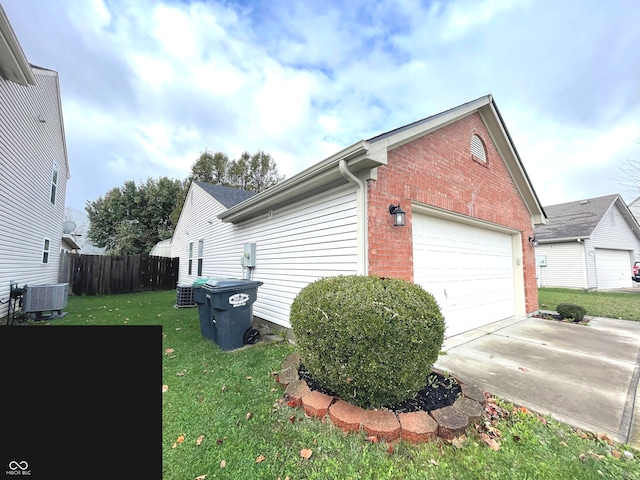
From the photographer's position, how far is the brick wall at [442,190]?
4.21 meters

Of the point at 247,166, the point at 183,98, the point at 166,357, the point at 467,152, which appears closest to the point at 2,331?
the point at 166,357

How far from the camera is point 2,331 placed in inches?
28.7

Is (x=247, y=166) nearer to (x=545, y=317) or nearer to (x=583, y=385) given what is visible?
(x=545, y=317)

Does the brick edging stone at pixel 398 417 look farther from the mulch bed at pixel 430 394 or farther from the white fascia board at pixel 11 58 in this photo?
the white fascia board at pixel 11 58

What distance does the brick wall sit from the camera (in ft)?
13.8

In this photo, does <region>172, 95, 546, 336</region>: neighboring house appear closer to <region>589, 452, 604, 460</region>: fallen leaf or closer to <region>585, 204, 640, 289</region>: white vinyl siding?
<region>589, 452, 604, 460</region>: fallen leaf

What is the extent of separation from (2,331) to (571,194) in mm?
34628

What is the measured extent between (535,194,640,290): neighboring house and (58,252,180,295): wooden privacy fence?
19.8 m

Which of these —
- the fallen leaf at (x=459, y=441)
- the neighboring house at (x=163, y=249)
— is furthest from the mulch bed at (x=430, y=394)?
the neighboring house at (x=163, y=249)

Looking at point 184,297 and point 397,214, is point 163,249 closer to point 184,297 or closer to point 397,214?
point 184,297

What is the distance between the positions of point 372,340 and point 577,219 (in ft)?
67.9

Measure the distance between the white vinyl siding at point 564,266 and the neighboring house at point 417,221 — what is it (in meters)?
9.72

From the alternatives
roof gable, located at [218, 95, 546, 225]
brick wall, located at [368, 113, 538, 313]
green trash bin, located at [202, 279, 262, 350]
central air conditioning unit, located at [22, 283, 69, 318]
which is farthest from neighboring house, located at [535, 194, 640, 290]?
central air conditioning unit, located at [22, 283, 69, 318]

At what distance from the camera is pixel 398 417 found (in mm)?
2459
